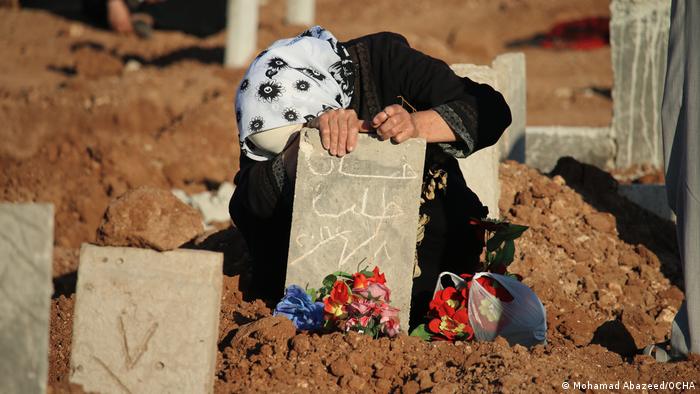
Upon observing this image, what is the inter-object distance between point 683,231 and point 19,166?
6474mm

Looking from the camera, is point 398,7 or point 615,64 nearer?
point 615,64

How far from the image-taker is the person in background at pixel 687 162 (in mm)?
3910

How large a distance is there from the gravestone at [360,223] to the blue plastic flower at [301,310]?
13 cm

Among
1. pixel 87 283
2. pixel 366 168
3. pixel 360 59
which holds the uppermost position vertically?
pixel 360 59

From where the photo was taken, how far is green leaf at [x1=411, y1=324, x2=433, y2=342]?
13.2 ft

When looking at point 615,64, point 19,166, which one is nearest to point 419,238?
point 615,64

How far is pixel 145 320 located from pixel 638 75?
580cm

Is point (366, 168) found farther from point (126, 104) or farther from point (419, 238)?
point (126, 104)

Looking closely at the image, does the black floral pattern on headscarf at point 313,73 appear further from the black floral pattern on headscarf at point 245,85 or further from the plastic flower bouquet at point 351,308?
the plastic flower bouquet at point 351,308

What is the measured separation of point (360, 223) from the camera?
4.05m

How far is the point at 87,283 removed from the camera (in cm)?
326

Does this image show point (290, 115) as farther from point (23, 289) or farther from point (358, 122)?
point (23, 289)

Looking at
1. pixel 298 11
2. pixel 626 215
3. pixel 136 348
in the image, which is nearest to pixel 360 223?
pixel 136 348

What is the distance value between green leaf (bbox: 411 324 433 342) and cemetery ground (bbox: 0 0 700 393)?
0.30 metres
